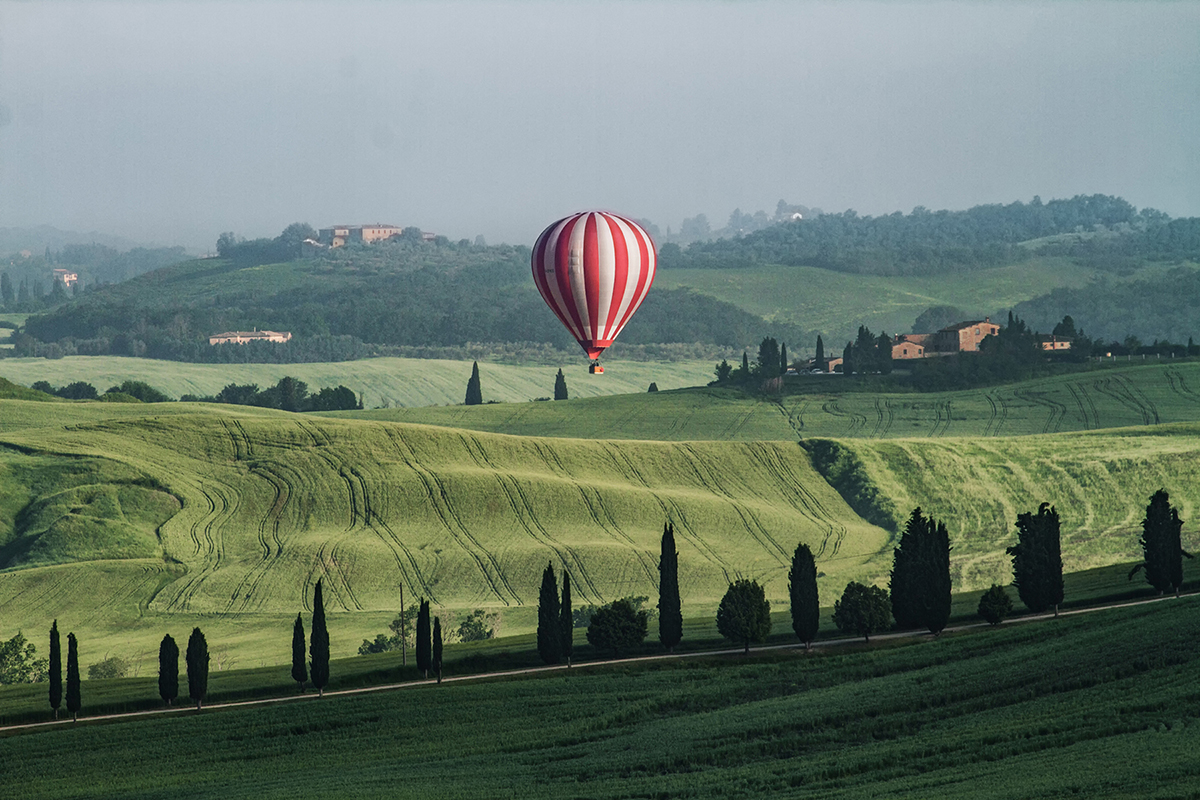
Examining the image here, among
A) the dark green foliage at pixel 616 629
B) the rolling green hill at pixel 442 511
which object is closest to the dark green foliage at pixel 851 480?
the rolling green hill at pixel 442 511

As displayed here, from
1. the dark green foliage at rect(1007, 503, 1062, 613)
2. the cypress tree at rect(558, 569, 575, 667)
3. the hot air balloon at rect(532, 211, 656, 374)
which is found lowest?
the cypress tree at rect(558, 569, 575, 667)

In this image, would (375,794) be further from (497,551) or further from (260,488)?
(260,488)

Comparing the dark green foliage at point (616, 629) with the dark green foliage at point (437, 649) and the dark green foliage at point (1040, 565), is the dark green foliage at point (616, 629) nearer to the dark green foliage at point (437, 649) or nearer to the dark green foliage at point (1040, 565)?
the dark green foliage at point (437, 649)

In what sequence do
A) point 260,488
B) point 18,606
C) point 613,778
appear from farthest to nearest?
point 260,488 → point 18,606 → point 613,778

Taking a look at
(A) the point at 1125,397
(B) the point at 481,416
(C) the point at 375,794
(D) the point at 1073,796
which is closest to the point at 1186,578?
(D) the point at 1073,796

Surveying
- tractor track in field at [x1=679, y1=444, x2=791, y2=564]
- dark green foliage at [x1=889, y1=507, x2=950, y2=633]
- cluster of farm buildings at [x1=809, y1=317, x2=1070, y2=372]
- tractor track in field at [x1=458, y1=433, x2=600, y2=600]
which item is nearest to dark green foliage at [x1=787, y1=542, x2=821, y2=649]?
dark green foliage at [x1=889, y1=507, x2=950, y2=633]

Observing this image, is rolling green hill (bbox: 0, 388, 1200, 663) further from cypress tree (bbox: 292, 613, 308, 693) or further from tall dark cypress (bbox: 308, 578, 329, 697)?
tall dark cypress (bbox: 308, 578, 329, 697)
